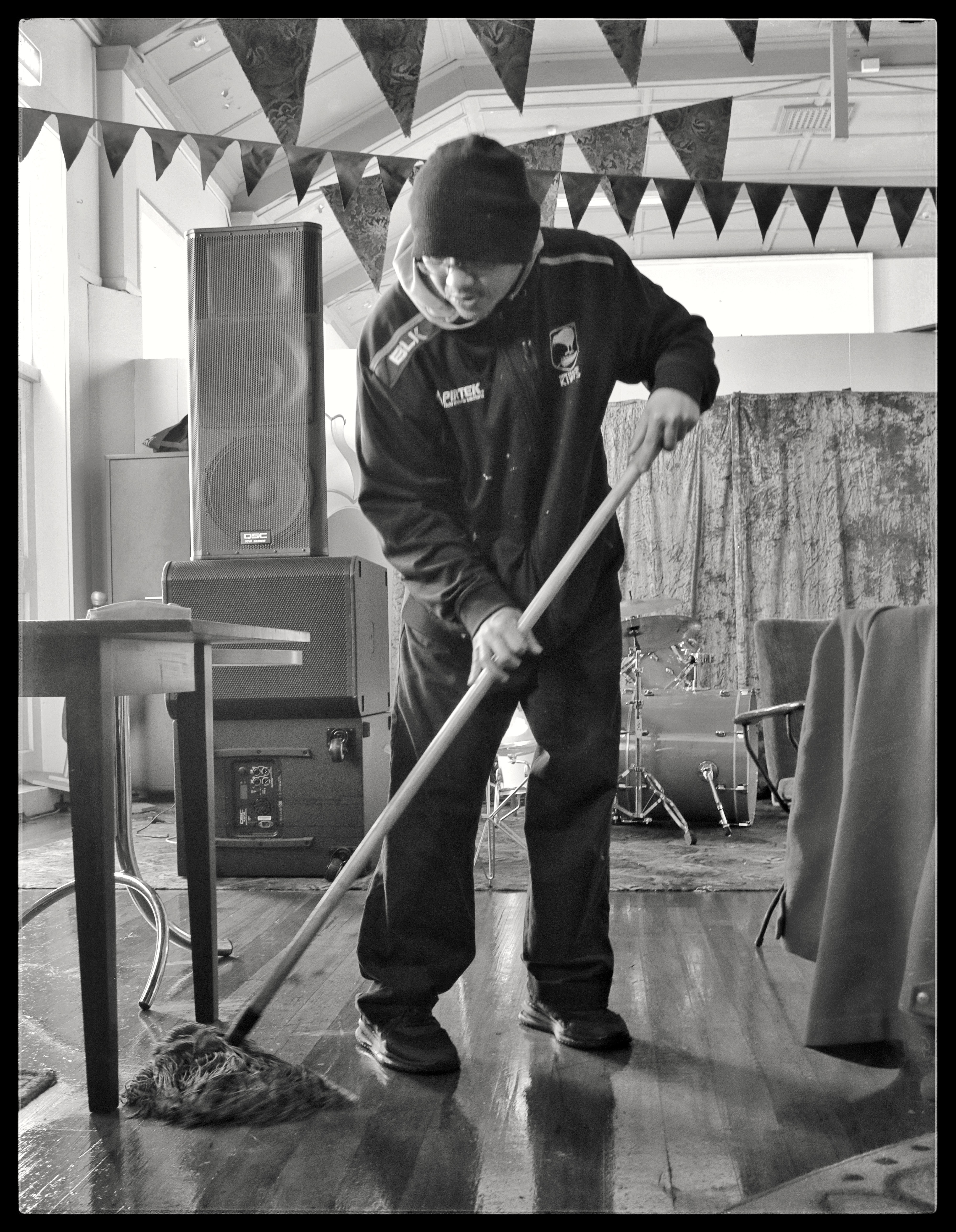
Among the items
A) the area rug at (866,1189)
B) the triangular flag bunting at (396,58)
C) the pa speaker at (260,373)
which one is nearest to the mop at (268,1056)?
the area rug at (866,1189)

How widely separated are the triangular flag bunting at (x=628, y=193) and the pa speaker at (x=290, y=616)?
3.86 feet

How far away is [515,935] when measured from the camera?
2439 millimetres

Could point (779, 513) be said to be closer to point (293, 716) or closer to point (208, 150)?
point (293, 716)

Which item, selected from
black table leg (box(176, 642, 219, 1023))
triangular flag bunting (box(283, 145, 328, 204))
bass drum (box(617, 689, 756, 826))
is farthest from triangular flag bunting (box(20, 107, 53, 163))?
bass drum (box(617, 689, 756, 826))

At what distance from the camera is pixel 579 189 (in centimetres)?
303

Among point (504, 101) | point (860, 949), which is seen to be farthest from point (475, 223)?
point (504, 101)

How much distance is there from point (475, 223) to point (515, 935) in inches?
61.7

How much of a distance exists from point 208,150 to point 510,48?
1029 millimetres

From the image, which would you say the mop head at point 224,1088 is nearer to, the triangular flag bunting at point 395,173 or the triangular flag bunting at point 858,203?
the triangular flag bunting at point 395,173

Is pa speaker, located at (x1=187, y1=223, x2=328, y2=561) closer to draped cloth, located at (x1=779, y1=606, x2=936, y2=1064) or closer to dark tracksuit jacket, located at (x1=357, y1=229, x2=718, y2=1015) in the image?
dark tracksuit jacket, located at (x1=357, y1=229, x2=718, y2=1015)

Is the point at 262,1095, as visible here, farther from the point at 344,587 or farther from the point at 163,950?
the point at 344,587

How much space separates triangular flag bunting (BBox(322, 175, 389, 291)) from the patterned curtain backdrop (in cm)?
313

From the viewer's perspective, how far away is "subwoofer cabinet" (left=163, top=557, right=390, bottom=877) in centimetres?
291

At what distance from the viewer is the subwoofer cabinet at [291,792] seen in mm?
2990
